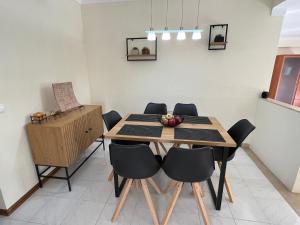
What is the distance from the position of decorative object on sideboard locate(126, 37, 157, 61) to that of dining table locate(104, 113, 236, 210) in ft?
4.46

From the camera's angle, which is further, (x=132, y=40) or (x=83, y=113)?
(x=132, y=40)

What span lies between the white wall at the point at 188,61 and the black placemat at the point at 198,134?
4.60 ft

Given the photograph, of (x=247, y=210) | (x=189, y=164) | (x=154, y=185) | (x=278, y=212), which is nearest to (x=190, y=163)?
(x=189, y=164)

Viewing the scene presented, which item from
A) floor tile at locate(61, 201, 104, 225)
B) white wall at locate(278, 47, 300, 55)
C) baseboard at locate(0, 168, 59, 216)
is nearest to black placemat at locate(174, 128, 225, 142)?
floor tile at locate(61, 201, 104, 225)

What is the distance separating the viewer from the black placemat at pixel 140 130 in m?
1.83

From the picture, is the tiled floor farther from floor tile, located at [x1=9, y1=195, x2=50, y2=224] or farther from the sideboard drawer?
the sideboard drawer

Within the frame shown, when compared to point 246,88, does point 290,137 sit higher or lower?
lower

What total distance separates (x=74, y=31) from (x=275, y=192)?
3920 millimetres

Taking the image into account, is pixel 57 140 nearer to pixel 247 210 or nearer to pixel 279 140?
pixel 247 210

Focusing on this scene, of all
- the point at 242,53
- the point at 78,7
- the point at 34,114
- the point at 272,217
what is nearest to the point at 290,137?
the point at 272,217

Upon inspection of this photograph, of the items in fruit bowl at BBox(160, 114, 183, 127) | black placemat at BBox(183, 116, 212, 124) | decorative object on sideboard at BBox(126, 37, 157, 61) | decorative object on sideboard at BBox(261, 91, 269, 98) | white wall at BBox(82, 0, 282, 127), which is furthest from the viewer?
decorative object on sideboard at BBox(126, 37, 157, 61)

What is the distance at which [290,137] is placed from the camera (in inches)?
84.5

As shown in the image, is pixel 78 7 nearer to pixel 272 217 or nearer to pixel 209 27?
pixel 209 27

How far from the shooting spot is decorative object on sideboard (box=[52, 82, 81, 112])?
2.28 meters
